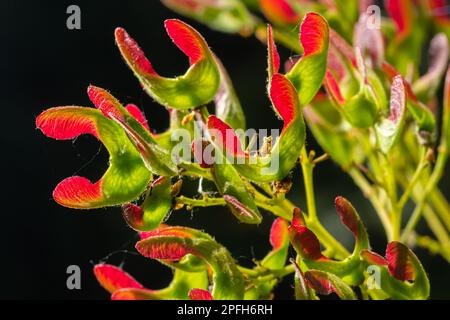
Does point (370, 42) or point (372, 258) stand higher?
point (370, 42)

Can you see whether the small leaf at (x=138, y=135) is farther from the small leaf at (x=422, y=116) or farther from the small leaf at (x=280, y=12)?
the small leaf at (x=280, y=12)

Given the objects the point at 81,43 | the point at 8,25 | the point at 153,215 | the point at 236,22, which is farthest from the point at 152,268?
the point at 153,215

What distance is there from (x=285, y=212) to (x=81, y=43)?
109cm

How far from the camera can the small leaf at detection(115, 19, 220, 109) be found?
16.0 inches

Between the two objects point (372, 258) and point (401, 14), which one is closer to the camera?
point (372, 258)

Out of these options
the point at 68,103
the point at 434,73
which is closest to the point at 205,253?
the point at 434,73

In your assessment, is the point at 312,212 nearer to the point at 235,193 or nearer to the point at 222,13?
the point at 235,193

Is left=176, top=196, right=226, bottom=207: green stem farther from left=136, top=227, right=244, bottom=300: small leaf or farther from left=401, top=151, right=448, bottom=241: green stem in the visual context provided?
left=401, top=151, right=448, bottom=241: green stem

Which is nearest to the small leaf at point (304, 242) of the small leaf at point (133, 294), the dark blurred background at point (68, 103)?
the small leaf at point (133, 294)

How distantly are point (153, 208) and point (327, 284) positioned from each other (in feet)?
0.31

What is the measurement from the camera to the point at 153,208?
15.1 inches

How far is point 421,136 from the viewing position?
0.49 metres

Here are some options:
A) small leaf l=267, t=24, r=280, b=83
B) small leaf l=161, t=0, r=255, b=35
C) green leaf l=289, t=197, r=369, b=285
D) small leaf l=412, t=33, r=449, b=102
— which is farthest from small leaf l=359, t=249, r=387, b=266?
small leaf l=161, t=0, r=255, b=35
